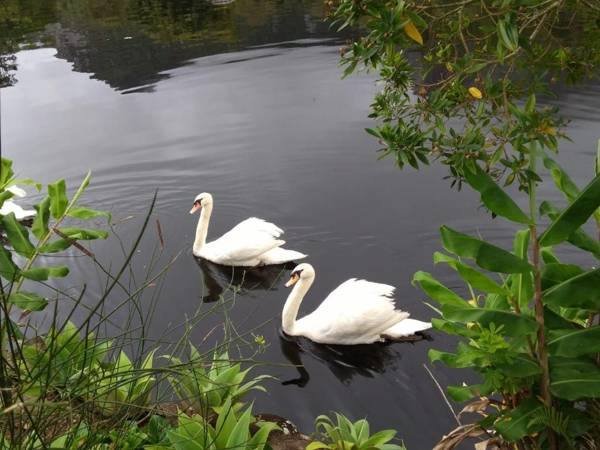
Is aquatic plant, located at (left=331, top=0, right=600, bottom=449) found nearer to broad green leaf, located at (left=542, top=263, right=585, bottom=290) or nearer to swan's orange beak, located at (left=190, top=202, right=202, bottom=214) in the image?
broad green leaf, located at (left=542, top=263, right=585, bottom=290)

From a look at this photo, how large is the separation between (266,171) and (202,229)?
1875 mm

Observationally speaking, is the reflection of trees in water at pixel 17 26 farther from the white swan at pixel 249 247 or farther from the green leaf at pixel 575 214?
the green leaf at pixel 575 214

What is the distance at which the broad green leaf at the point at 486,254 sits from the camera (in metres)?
2.42

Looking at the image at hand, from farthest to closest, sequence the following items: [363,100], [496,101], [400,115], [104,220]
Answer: [363,100], [104,220], [400,115], [496,101]

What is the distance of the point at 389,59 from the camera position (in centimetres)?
248

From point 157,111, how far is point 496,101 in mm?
9606

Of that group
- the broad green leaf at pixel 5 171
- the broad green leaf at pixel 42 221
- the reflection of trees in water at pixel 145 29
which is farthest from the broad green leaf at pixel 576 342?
the reflection of trees in water at pixel 145 29

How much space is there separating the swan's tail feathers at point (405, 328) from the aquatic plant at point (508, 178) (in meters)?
2.26

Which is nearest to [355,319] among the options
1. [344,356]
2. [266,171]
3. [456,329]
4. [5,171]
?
[344,356]

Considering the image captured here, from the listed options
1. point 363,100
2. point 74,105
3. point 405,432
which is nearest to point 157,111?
point 74,105

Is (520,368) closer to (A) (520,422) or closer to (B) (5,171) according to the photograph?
(A) (520,422)

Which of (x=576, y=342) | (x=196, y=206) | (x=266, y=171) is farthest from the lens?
(x=266, y=171)

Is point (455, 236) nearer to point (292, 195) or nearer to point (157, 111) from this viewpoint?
point (292, 195)

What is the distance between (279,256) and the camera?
6547 mm
